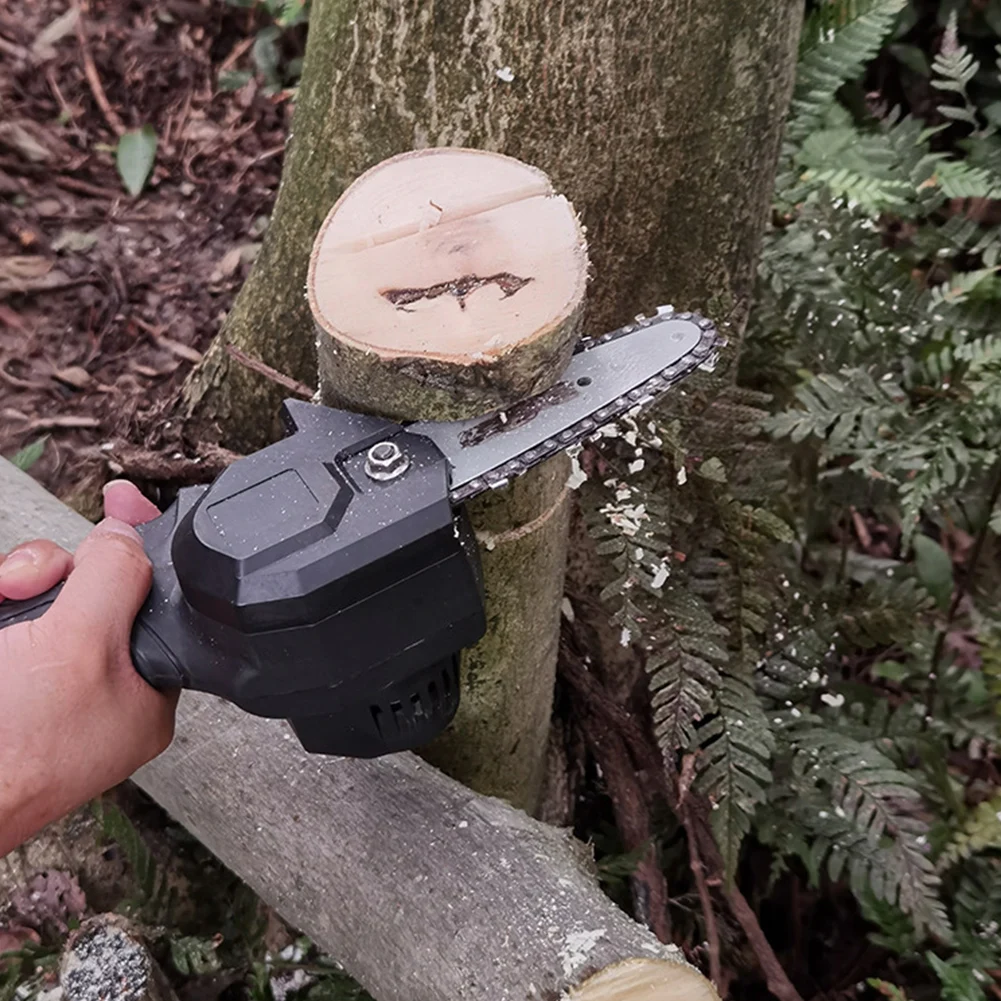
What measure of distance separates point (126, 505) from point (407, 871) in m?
0.60

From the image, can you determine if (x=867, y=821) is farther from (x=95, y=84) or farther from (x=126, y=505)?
(x=95, y=84)

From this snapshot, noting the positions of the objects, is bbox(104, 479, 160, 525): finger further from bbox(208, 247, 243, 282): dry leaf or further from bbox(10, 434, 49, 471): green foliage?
bbox(208, 247, 243, 282): dry leaf

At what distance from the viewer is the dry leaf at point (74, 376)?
2.40 metres

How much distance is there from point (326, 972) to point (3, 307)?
1965 mm

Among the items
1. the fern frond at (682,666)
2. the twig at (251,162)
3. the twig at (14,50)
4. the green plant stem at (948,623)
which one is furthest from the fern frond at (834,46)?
the twig at (14,50)

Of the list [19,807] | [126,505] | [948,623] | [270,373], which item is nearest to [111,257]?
[270,373]

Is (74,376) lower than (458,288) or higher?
lower

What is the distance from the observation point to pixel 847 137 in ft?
7.83

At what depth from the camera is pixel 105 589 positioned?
102cm

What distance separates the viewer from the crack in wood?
0.98 meters

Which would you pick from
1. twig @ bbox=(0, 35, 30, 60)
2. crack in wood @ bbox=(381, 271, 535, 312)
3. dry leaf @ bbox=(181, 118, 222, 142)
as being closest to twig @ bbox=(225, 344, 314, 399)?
crack in wood @ bbox=(381, 271, 535, 312)

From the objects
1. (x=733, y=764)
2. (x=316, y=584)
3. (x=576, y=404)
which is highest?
(x=576, y=404)

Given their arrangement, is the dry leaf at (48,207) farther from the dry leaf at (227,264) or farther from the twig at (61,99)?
the dry leaf at (227,264)

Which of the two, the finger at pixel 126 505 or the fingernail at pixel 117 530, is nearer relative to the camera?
the fingernail at pixel 117 530
